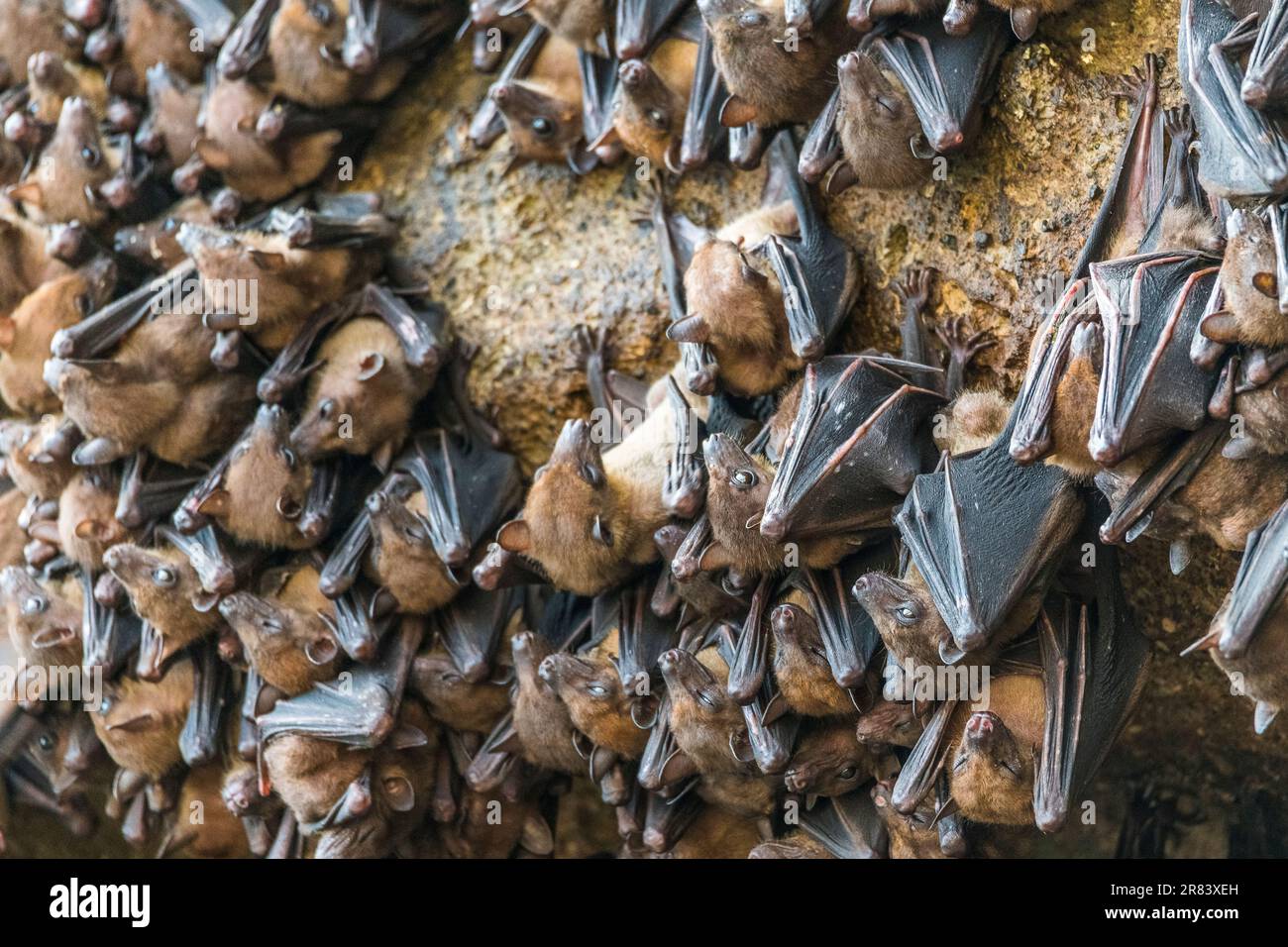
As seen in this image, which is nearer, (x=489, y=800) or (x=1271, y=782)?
(x=1271, y=782)

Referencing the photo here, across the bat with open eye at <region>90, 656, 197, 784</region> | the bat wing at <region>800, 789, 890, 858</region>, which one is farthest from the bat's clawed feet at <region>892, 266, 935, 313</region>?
the bat with open eye at <region>90, 656, 197, 784</region>

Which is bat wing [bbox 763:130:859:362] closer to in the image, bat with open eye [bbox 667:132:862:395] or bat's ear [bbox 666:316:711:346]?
bat with open eye [bbox 667:132:862:395]

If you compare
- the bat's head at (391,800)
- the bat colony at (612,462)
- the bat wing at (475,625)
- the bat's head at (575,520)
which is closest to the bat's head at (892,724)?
the bat colony at (612,462)

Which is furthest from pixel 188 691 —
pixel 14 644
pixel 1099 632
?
pixel 1099 632

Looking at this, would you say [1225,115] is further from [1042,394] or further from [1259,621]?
[1259,621]
